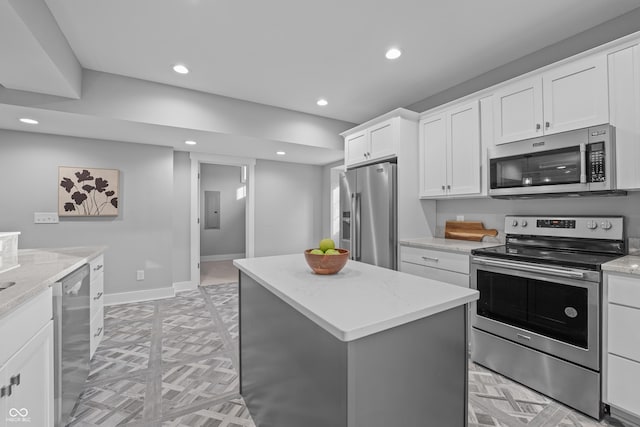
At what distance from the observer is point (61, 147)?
3463 mm

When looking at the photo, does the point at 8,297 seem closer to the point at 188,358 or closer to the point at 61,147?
the point at 188,358

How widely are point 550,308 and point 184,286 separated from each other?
435 cm

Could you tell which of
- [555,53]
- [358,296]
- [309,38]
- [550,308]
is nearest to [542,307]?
[550,308]

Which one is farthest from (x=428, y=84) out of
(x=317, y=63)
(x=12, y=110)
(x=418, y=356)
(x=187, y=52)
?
(x=12, y=110)

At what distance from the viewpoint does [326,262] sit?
1396mm

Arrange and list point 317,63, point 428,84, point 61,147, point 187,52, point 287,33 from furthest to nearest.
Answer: point 61,147
point 428,84
point 317,63
point 187,52
point 287,33

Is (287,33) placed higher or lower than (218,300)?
higher

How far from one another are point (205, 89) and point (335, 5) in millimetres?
1824

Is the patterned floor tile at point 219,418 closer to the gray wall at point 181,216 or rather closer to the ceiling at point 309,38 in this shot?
the ceiling at point 309,38

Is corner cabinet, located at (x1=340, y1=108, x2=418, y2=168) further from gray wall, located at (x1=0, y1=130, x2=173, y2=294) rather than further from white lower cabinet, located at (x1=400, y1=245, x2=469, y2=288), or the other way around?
gray wall, located at (x1=0, y1=130, x2=173, y2=294)

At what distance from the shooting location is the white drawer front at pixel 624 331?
153 cm

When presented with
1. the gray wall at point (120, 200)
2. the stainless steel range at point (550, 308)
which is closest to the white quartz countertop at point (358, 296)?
the stainless steel range at point (550, 308)

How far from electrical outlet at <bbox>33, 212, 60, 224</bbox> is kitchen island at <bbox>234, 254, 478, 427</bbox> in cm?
343

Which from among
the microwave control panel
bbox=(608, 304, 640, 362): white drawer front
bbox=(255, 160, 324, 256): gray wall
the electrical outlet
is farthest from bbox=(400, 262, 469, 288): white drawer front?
the electrical outlet
